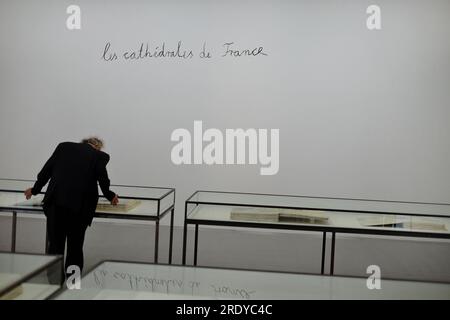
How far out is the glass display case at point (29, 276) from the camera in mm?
1583

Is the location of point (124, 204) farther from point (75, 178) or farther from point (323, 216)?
point (323, 216)

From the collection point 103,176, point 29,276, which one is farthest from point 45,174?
point 29,276

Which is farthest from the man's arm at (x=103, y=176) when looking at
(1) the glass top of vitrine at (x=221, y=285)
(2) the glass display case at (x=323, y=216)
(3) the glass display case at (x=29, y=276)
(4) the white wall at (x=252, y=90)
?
(4) the white wall at (x=252, y=90)

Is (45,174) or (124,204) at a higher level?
(45,174)

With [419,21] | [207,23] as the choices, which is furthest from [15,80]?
[419,21]

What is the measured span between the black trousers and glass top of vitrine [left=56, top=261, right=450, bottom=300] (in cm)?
135

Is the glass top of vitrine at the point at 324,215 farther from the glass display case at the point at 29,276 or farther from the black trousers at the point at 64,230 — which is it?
the glass display case at the point at 29,276

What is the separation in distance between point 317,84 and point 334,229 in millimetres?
2737

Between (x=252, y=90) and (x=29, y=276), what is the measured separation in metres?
4.34

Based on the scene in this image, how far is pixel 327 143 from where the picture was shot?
5621mm

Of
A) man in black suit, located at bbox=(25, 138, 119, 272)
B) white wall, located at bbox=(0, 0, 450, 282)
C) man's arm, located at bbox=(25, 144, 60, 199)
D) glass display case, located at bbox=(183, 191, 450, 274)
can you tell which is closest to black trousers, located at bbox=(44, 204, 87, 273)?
man in black suit, located at bbox=(25, 138, 119, 272)

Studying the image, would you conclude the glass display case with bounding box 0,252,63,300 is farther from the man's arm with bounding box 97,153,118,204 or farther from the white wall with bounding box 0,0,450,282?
the white wall with bounding box 0,0,450,282

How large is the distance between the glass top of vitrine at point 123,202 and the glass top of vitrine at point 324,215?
280 mm

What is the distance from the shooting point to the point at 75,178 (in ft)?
10.7
